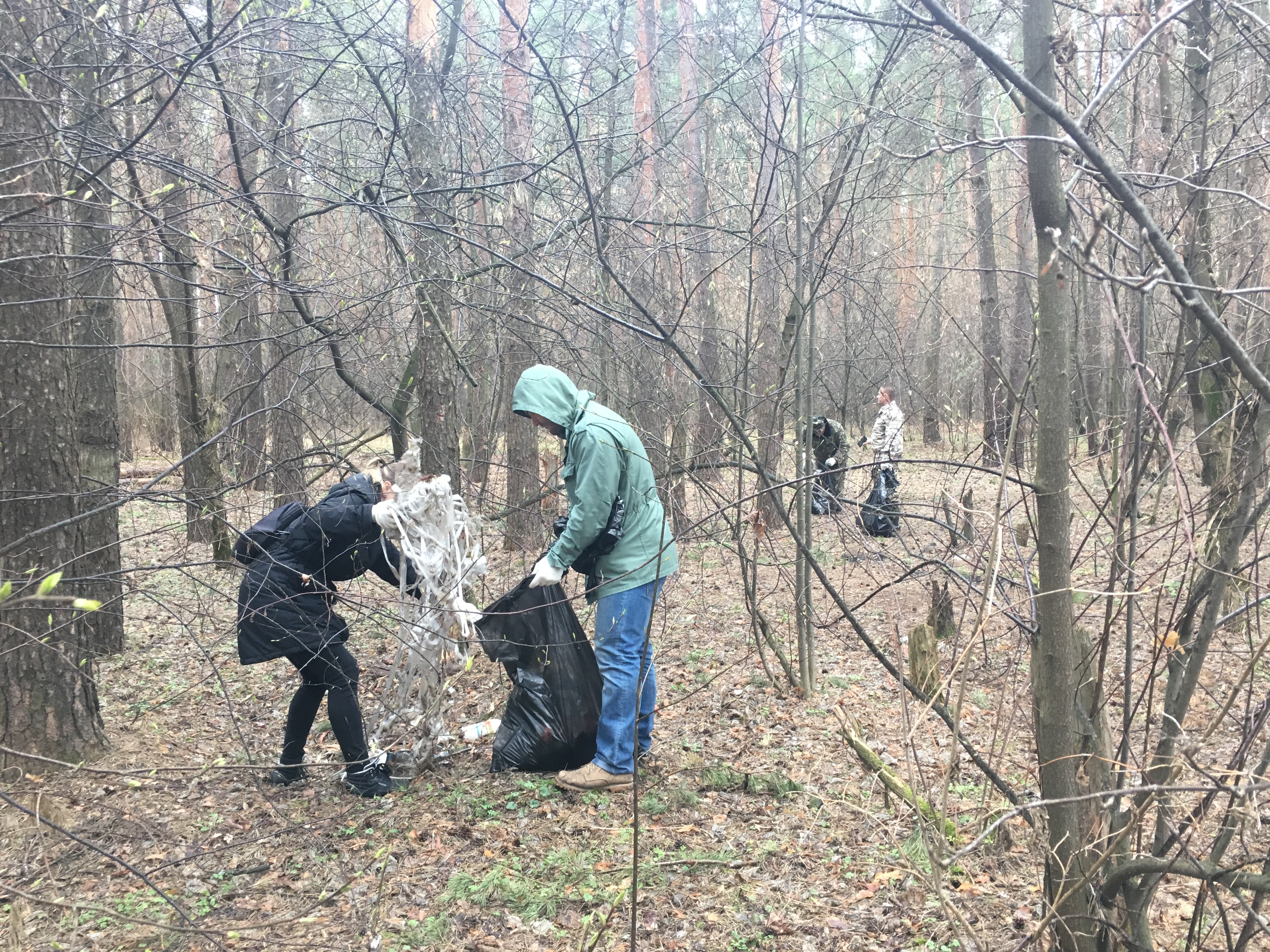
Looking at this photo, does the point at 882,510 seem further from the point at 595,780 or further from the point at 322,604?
the point at 322,604

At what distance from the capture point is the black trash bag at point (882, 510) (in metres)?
2.40

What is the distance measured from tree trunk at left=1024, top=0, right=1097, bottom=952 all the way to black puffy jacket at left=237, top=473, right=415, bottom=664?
264 centimetres

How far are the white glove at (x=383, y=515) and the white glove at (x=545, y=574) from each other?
0.63 meters

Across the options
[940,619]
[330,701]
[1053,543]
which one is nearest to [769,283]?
[940,619]

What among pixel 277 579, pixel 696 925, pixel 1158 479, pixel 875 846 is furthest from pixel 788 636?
pixel 1158 479

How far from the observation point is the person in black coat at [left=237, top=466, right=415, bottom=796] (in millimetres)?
3539

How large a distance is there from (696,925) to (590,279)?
18.1ft

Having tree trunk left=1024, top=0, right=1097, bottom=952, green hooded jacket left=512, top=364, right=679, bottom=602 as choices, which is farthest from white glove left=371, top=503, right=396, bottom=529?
tree trunk left=1024, top=0, right=1097, bottom=952

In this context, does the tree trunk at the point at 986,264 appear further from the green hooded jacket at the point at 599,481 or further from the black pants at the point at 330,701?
the black pants at the point at 330,701

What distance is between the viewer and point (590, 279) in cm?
732

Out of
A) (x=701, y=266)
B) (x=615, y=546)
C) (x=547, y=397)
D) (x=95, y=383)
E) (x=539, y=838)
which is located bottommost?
(x=539, y=838)

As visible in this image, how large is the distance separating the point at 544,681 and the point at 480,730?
2.16 ft

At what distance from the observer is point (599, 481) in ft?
11.9

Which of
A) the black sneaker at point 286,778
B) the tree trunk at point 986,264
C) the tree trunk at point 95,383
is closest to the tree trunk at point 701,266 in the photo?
the tree trunk at point 986,264
